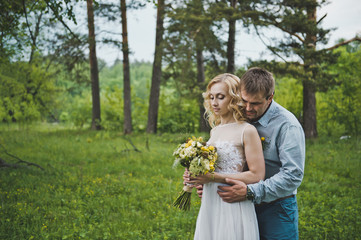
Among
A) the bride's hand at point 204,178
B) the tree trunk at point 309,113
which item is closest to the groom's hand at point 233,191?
the bride's hand at point 204,178

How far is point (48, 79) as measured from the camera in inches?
728

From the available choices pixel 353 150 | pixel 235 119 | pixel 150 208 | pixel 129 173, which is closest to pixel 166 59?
pixel 129 173

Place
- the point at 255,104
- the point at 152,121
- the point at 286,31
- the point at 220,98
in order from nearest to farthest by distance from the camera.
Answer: the point at 255,104 < the point at 220,98 < the point at 286,31 < the point at 152,121

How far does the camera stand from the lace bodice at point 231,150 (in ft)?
8.14

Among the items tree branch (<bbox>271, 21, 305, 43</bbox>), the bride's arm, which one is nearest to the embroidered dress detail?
the bride's arm

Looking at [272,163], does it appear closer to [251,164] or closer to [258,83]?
[251,164]

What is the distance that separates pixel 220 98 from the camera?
2607 millimetres

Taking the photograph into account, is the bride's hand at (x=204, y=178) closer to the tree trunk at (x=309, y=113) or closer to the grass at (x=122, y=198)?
the grass at (x=122, y=198)

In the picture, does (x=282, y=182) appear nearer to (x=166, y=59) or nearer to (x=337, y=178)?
(x=337, y=178)

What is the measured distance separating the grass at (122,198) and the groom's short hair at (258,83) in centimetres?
103

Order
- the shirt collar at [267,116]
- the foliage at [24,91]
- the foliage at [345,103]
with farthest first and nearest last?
the foliage at [345,103] → the foliage at [24,91] → the shirt collar at [267,116]

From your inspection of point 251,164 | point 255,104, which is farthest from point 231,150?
point 255,104

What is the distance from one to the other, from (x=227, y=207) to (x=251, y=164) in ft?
1.43

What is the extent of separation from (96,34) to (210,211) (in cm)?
1494
